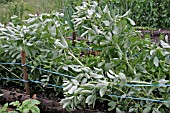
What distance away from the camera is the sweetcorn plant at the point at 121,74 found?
9.54 feet

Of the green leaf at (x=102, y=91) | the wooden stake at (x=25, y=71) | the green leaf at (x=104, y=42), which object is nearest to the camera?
the green leaf at (x=102, y=91)

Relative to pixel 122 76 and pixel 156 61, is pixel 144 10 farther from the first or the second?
pixel 122 76

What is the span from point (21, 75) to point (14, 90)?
178mm

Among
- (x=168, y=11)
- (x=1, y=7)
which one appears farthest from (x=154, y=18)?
(x=1, y=7)

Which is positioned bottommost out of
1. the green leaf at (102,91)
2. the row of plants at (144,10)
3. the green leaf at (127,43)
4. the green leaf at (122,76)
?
the green leaf at (102,91)

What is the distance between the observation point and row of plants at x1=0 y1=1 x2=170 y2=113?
2.93m

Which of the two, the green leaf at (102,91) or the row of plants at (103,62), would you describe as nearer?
the green leaf at (102,91)

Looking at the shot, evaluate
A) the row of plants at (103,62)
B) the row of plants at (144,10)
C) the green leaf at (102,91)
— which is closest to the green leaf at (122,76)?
the row of plants at (103,62)

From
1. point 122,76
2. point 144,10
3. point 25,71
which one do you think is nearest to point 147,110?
point 122,76

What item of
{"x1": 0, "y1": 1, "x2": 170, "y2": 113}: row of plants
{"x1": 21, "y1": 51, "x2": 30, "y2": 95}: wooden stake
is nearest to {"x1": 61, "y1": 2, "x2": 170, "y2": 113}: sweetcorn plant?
{"x1": 0, "y1": 1, "x2": 170, "y2": 113}: row of plants

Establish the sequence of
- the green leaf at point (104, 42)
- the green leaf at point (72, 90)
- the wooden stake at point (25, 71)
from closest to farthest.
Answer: the green leaf at point (72, 90) → the green leaf at point (104, 42) → the wooden stake at point (25, 71)

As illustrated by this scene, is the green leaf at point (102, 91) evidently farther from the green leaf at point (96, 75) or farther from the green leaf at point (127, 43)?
the green leaf at point (127, 43)

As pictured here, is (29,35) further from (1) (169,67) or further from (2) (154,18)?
(2) (154,18)

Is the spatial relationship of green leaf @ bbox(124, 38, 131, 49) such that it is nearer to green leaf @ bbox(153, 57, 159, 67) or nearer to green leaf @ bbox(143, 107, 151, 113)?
green leaf @ bbox(153, 57, 159, 67)
